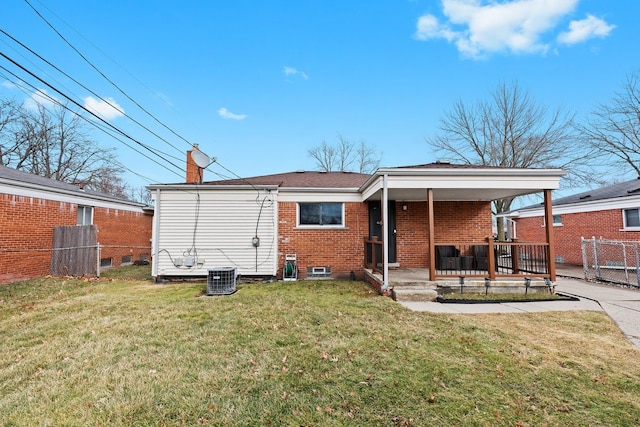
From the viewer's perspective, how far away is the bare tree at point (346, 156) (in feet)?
87.0

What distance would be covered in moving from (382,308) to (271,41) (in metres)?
11.7

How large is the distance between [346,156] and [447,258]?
19.4 meters

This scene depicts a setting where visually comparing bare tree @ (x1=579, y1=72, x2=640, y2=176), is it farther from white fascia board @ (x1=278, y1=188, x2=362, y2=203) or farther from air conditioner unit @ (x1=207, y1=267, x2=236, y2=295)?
air conditioner unit @ (x1=207, y1=267, x2=236, y2=295)

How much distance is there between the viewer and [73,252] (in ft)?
31.8

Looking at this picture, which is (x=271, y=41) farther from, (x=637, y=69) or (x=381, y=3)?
(x=637, y=69)

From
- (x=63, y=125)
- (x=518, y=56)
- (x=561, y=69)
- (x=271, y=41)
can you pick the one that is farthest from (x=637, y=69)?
(x=63, y=125)

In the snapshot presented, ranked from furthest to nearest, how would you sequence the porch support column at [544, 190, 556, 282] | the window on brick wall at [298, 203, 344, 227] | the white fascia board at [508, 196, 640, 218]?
the white fascia board at [508, 196, 640, 218]
the window on brick wall at [298, 203, 344, 227]
the porch support column at [544, 190, 556, 282]

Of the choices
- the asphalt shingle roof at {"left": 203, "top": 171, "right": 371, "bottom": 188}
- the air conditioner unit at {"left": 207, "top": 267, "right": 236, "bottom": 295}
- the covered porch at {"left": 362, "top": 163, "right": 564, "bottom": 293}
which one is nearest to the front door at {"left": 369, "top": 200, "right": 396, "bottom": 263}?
the covered porch at {"left": 362, "top": 163, "right": 564, "bottom": 293}

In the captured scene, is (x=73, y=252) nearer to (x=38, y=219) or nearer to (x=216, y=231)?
(x=38, y=219)

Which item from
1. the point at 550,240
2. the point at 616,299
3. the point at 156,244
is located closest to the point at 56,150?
the point at 156,244

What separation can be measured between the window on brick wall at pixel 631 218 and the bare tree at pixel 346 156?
17.5 metres

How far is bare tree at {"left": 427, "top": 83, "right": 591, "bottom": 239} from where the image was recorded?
53.3 ft

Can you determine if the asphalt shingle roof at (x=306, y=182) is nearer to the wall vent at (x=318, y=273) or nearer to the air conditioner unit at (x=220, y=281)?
the wall vent at (x=318, y=273)

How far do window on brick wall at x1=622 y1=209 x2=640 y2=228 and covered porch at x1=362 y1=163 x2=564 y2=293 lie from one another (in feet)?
16.5
